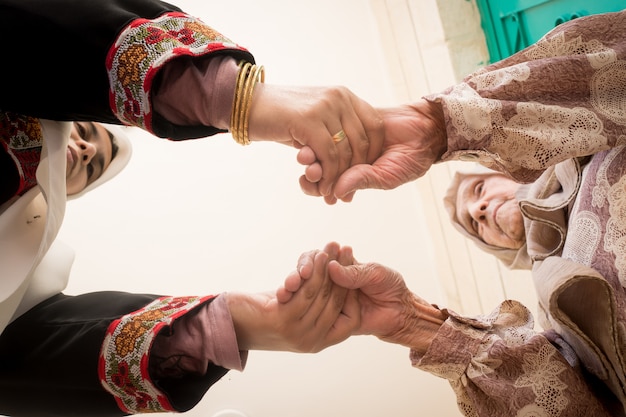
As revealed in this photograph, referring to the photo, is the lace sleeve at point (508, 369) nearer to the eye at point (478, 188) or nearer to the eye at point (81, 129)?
the eye at point (478, 188)

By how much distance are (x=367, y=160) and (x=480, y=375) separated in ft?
1.36

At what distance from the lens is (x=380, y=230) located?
2.33 meters

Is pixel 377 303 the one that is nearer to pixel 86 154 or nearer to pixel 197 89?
pixel 197 89

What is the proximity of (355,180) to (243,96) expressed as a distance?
0.74 ft

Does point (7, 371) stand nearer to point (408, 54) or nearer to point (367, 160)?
point (367, 160)

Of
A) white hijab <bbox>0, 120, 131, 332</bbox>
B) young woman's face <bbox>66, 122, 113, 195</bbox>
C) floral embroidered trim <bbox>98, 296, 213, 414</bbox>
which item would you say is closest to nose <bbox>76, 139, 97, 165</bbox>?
young woman's face <bbox>66, 122, 113, 195</bbox>

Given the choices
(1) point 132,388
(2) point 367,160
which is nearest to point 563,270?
(2) point 367,160

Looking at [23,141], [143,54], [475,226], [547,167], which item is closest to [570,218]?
[547,167]

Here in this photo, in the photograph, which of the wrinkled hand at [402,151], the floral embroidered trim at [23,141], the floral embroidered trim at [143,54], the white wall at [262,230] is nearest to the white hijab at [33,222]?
the floral embroidered trim at [23,141]

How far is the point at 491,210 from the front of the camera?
57.2 inches

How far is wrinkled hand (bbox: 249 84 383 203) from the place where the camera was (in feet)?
2.94

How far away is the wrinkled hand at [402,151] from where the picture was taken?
37.9 inches

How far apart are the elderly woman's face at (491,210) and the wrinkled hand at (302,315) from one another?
51 cm

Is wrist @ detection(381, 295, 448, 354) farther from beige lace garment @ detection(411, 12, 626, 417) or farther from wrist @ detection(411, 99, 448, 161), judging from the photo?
wrist @ detection(411, 99, 448, 161)
